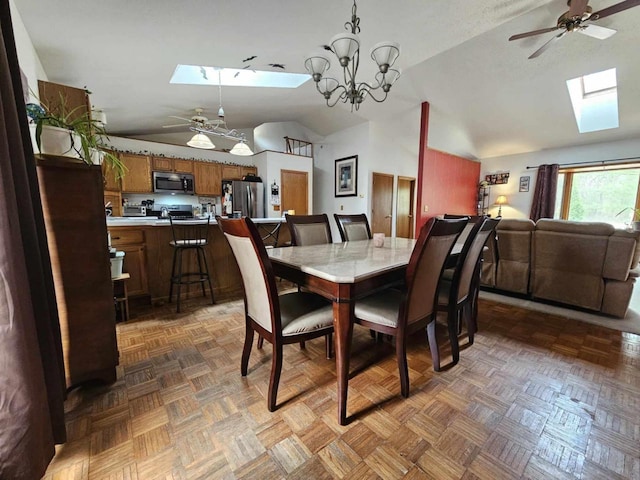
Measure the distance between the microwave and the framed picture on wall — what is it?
324cm

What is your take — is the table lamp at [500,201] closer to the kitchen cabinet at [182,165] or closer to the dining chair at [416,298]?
the dining chair at [416,298]

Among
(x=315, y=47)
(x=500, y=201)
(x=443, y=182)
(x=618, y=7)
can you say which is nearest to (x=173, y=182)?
(x=315, y=47)

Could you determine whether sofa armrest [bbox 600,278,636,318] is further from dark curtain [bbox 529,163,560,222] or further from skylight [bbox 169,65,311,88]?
dark curtain [bbox 529,163,560,222]

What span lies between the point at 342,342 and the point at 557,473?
957mm

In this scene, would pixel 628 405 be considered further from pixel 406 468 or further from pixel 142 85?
pixel 142 85

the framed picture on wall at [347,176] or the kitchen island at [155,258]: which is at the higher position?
the framed picture on wall at [347,176]

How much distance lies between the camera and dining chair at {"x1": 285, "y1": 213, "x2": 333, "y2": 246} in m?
2.26

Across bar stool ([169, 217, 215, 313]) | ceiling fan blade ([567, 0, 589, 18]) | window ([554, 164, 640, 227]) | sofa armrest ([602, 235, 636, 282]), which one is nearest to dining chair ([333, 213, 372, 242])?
bar stool ([169, 217, 215, 313])

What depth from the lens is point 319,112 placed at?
17.0 ft

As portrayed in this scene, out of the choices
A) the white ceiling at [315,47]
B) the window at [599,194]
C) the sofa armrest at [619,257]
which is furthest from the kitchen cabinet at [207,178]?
the window at [599,194]

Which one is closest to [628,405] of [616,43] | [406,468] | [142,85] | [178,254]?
[406,468]

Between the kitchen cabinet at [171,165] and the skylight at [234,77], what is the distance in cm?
258

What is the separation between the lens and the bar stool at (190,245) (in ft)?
8.66

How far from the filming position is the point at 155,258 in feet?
9.04
